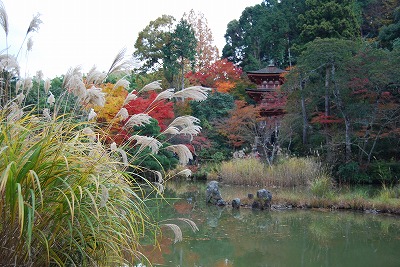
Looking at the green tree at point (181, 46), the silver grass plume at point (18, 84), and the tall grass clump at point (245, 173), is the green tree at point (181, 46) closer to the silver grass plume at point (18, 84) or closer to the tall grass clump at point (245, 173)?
the tall grass clump at point (245, 173)

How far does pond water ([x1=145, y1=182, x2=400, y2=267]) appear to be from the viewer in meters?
4.73

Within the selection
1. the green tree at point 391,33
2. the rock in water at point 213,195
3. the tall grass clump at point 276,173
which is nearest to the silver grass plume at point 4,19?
the rock in water at point 213,195

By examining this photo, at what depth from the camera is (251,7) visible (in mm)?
27000

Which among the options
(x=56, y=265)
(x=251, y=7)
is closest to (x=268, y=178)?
(x=56, y=265)

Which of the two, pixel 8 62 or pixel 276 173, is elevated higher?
pixel 8 62

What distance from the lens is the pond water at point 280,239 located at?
4.73 m

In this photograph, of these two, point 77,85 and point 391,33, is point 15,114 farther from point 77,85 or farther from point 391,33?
point 391,33

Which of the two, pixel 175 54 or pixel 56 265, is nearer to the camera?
pixel 56 265

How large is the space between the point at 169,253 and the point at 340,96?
404 inches

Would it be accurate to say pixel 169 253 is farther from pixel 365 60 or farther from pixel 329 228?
pixel 365 60

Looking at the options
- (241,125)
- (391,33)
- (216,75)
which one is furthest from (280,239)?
(216,75)

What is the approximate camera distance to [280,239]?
5785 mm

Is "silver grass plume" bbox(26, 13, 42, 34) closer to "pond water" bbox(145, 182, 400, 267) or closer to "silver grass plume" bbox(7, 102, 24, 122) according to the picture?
"silver grass plume" bbox(7, 102, 24, 122)

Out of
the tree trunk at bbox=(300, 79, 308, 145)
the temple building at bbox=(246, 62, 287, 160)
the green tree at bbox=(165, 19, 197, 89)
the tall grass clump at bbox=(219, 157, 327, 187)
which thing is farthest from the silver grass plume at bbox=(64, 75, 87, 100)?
the green tree at bbox=(165, 19, 197, 89)
